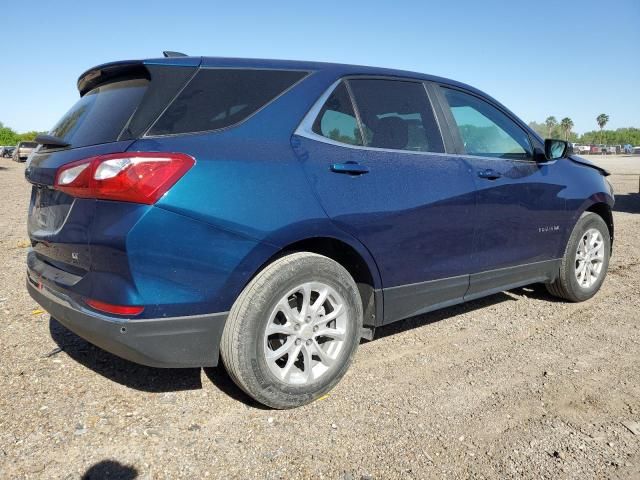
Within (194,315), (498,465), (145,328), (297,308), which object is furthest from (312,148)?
(498,465)

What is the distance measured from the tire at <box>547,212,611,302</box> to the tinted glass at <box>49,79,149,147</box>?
3621 mm

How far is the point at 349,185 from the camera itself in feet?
8.89

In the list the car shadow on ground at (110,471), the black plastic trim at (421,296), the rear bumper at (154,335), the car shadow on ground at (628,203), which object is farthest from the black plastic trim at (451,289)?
the car shadow on ground at (628,203)

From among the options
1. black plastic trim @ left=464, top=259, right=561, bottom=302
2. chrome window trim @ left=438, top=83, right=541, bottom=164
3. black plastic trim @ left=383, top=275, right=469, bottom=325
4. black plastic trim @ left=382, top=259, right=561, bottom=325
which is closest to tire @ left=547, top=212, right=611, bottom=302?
black plastic trim @ left=464, top=259, right=561, bottom=302

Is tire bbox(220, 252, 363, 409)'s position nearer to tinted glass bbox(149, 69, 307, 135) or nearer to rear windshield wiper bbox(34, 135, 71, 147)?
tinted glass bbox(149, 69, 307, 135)

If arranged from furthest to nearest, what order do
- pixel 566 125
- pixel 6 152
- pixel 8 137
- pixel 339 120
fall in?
pixel 566 125
pixel 8 137
pixel 6 152
pixel 339 120

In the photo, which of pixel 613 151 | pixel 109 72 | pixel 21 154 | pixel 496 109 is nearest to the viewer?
pixel 109 72

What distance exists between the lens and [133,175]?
6.98ft

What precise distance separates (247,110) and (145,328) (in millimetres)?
1147

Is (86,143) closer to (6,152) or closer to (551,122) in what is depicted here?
(6,152)

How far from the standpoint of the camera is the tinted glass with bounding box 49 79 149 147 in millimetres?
2402

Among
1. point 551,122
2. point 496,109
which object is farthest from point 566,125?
point 496,109

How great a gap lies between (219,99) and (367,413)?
5.73 feet

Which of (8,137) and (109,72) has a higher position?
(109,72)
